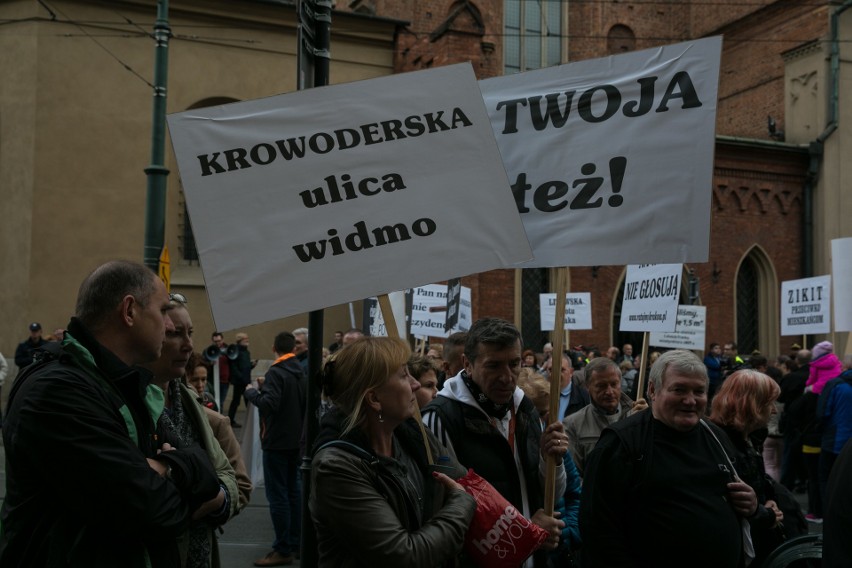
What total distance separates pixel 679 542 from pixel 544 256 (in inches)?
51.3

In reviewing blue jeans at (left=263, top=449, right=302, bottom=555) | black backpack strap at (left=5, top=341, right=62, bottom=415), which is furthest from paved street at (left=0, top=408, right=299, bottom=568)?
black backpack strap at (left=5, top=341, right=62, bottom=415)

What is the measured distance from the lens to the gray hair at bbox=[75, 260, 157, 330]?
284cm

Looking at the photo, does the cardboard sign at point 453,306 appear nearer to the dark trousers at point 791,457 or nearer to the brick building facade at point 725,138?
the dark trousers at point 791,457

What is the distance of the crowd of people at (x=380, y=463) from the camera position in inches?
102

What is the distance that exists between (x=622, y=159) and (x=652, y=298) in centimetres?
551

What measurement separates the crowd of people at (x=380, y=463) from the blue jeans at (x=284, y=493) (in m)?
3.93

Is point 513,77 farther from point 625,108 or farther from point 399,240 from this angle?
point 399,240

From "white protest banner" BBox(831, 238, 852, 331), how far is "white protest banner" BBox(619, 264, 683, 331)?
2.10 m

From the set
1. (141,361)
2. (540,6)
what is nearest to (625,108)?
(141,361)

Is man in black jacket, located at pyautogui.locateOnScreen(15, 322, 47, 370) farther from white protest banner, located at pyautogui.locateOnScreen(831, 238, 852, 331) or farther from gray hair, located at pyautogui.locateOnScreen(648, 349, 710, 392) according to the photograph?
gray hair, located at pyautogui.locateOnScreen(648, 349, 710, 392)

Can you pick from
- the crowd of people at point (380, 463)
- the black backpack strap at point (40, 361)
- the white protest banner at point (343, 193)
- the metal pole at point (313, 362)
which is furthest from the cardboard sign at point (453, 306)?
the black backpack strap at point (40, 361)

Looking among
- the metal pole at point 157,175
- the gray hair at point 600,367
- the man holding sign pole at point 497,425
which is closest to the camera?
the man holding sign pole at point 497,425

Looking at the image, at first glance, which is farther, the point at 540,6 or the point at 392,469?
the point at 540,6

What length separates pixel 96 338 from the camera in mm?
2814
